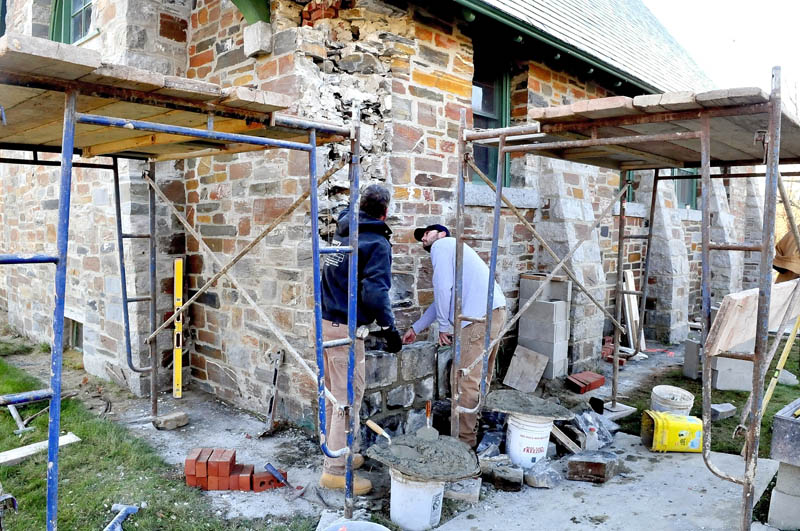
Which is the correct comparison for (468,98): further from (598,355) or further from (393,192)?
(598,355)

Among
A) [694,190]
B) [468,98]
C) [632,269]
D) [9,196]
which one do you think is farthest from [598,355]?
[9,196]

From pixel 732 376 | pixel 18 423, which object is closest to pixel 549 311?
pixel 732 376

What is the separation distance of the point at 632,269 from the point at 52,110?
9.37m

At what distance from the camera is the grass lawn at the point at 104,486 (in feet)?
12.0

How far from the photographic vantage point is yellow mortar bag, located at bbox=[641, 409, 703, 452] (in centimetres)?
502

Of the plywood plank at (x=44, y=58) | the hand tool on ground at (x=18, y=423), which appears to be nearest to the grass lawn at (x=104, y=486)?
the hand tool on ground at (x=18, y=423)

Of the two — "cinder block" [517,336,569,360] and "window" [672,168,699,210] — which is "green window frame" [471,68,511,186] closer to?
"cinder block" [517,336,569,360]

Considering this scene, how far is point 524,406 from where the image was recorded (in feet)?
15.4

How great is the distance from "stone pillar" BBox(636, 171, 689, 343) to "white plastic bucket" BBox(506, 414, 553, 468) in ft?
20.7

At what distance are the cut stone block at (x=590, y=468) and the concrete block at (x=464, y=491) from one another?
0.85m

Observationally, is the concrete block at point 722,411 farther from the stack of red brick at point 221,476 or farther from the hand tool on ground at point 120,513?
the hand tool on ground at point 120,513

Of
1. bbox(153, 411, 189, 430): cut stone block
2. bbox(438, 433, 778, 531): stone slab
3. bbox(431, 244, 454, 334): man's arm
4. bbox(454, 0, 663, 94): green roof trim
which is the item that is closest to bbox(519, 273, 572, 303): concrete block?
bbox(431, 244, 454, 334): man's arm

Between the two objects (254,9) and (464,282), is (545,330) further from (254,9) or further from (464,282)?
(254,9)

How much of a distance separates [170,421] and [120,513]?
5.61ft
